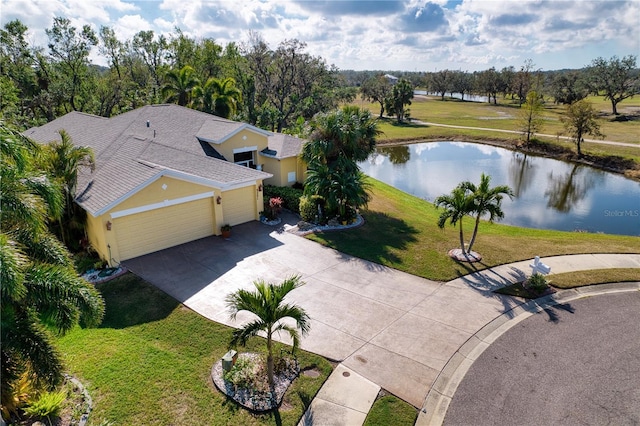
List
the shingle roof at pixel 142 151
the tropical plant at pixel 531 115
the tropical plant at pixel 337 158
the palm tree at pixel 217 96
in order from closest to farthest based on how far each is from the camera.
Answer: the shingle roof at pixel 142 151
the tropical plant at pixel 337 158
the palm tree at pixel 217 96
the tropical plant at pixel 531 115

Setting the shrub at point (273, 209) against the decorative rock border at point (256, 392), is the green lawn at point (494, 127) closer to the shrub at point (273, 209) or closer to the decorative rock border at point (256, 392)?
the shrub at point (273, 209)

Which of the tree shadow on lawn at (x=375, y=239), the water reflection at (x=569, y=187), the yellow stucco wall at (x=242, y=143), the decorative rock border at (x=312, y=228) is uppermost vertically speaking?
the yellow stucco wall at (x=242, y=143)

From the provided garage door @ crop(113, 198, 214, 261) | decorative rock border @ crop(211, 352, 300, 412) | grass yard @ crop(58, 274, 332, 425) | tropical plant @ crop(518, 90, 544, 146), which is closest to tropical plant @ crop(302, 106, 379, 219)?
garage door @ crop(113, 198, 214, 261)

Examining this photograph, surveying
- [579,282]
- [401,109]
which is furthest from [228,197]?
[401,109]

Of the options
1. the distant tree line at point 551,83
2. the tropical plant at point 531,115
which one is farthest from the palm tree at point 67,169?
the distant tree line at point 551,83

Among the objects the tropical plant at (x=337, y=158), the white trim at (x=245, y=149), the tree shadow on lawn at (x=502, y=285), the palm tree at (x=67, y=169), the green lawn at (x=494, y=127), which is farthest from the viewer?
the green lawn at (x=494, y=127)

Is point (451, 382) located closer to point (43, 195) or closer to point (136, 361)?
point (136, 361)
